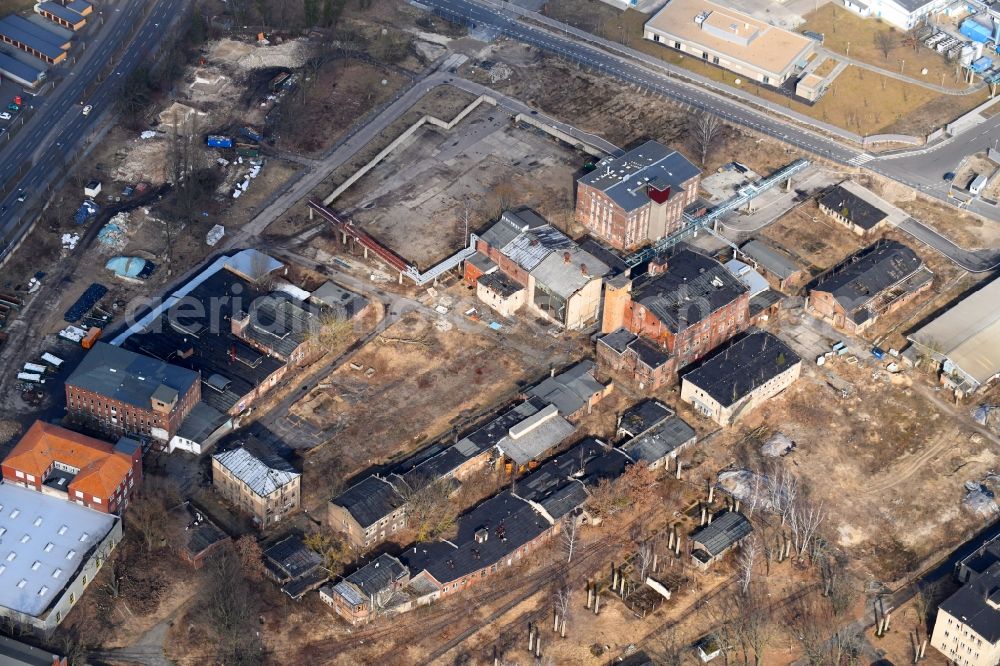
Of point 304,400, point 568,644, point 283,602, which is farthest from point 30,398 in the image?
point 568,644

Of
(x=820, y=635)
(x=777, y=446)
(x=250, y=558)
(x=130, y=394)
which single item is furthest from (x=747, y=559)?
(x=130, y=394)

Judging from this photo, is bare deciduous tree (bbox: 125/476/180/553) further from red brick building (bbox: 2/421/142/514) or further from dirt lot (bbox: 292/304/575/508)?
dirt lot (bbox: 292/304/575/508)

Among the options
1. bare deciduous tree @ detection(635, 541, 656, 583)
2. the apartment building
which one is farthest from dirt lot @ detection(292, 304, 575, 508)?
bare deciduous tree @ detection(635, 541, 656, 583)

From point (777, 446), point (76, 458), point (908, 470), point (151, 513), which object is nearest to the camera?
point (151, 513)

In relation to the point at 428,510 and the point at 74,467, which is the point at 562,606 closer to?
the point at 428,510

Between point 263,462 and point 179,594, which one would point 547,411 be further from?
point 179,594
